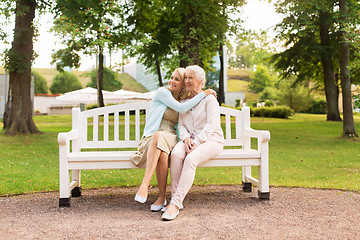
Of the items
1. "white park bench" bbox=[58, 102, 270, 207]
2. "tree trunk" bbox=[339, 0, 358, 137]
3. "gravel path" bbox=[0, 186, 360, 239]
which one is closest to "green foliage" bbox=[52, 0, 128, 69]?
"white park bench" bbox=[58, 102, 270, 207]

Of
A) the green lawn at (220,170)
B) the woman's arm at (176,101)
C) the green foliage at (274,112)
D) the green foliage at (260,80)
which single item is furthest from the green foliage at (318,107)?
the woman's arm at (176,101)

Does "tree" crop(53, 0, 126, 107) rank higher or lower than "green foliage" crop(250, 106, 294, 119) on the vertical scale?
higher

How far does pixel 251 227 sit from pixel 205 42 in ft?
35.7

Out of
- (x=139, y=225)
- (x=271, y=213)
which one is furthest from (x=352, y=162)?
(x=139, y=225)

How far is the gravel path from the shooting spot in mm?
3156

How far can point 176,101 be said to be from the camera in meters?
4.23

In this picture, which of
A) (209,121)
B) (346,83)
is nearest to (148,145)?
(209,121)

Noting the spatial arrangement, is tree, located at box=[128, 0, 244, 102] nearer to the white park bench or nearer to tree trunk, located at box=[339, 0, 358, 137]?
tree trunk, located at box=[339, 0, 358, 137]

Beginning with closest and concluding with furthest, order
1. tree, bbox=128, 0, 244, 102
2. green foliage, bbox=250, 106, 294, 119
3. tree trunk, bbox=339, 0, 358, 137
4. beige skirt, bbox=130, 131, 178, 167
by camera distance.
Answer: beige skirt, bbox=130, 131, 178, 167 < tree trunk, bbox=339, 0, 358, 137 < tree, bbox=128, 0, 244, 102 < green foliage, bbox=250, 106, 294, 119

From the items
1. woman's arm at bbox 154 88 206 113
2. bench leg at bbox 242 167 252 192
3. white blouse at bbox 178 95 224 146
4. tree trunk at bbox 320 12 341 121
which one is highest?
tree trunk at bbox 320 12 341 121

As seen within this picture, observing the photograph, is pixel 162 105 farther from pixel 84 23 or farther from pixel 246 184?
pixel 84 23

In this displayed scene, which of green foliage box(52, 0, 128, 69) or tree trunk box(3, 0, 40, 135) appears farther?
tree trunk box(3, 0, 40, 135)

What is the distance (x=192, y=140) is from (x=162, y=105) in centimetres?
55

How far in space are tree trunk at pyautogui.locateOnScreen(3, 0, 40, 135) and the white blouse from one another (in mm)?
9923
